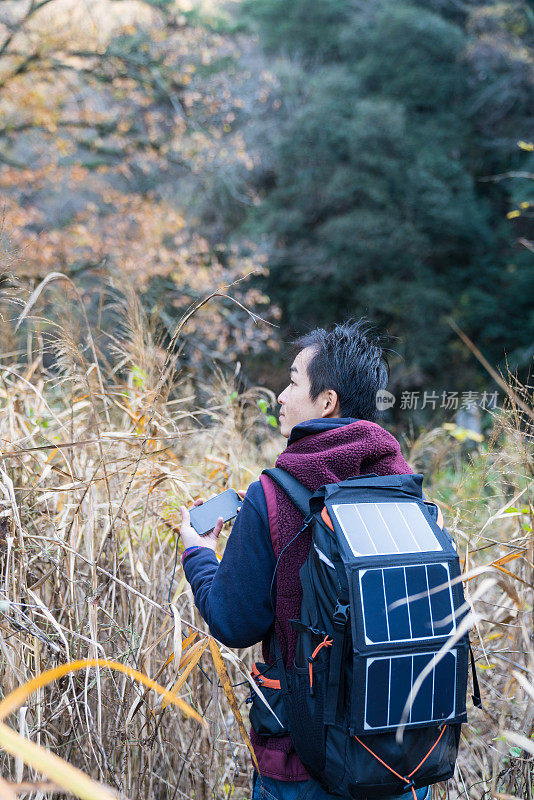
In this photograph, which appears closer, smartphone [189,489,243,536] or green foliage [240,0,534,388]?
smartphone [189,489,243,536]

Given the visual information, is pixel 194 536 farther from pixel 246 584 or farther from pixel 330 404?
pixel 330 404

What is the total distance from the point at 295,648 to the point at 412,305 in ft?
32.3

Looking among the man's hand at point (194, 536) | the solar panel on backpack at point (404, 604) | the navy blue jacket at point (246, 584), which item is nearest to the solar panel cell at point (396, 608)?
the solar panel on backpack at point (404, 604)

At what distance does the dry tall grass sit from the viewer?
53.7 inches

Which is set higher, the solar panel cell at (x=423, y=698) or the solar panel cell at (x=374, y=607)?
the solar panel cell at (x=374, y=607)

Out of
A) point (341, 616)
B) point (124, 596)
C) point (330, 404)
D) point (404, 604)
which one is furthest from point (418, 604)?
point (124, 596)

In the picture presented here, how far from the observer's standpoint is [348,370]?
134 cm

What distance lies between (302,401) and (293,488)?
245 millimetres

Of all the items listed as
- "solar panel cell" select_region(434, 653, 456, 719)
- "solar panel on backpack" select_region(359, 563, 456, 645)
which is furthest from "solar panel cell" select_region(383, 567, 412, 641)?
"solar panel cell" select_region(434, 653, 456, 719)

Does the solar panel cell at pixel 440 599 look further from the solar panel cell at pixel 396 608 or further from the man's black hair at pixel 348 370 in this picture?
the man's black hair at pixel 348 370

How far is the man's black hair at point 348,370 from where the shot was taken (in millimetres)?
1335

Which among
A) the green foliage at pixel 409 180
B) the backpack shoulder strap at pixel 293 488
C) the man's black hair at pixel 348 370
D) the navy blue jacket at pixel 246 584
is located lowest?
the navy blue jacket at pixel 246 584

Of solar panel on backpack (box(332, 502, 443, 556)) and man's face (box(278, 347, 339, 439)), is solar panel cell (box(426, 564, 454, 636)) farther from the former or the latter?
man's face (box(278, 347, 339, 439))

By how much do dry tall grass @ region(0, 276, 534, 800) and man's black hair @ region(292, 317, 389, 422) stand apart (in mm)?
378
